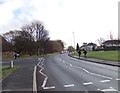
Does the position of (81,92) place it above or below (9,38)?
below

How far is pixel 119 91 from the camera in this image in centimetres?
1227

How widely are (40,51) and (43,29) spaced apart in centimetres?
790

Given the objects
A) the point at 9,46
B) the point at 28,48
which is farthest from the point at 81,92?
the point at 9,46

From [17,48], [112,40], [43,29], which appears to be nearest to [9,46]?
[17,48]

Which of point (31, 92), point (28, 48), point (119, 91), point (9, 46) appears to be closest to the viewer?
point (119, 91)

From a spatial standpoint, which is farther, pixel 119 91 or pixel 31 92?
pixel 31 92

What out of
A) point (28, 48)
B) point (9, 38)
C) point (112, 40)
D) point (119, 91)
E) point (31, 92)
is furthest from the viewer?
point (112, 40)

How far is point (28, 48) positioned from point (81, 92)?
90086 mm

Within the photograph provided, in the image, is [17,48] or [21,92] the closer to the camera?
[21,92]

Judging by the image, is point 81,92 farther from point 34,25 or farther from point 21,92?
point 34,25

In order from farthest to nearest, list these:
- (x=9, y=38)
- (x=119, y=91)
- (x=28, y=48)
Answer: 1. (x=9, y=38)
2. (x=28, y=48)
3. (x=119, y=91)

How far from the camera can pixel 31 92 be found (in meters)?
13.4

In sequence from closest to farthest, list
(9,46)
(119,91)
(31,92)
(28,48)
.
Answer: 1. (119,91)
2. (31,92)
3. (28,48)
4. (9,46)

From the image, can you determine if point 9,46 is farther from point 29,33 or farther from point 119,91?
point 119,91
